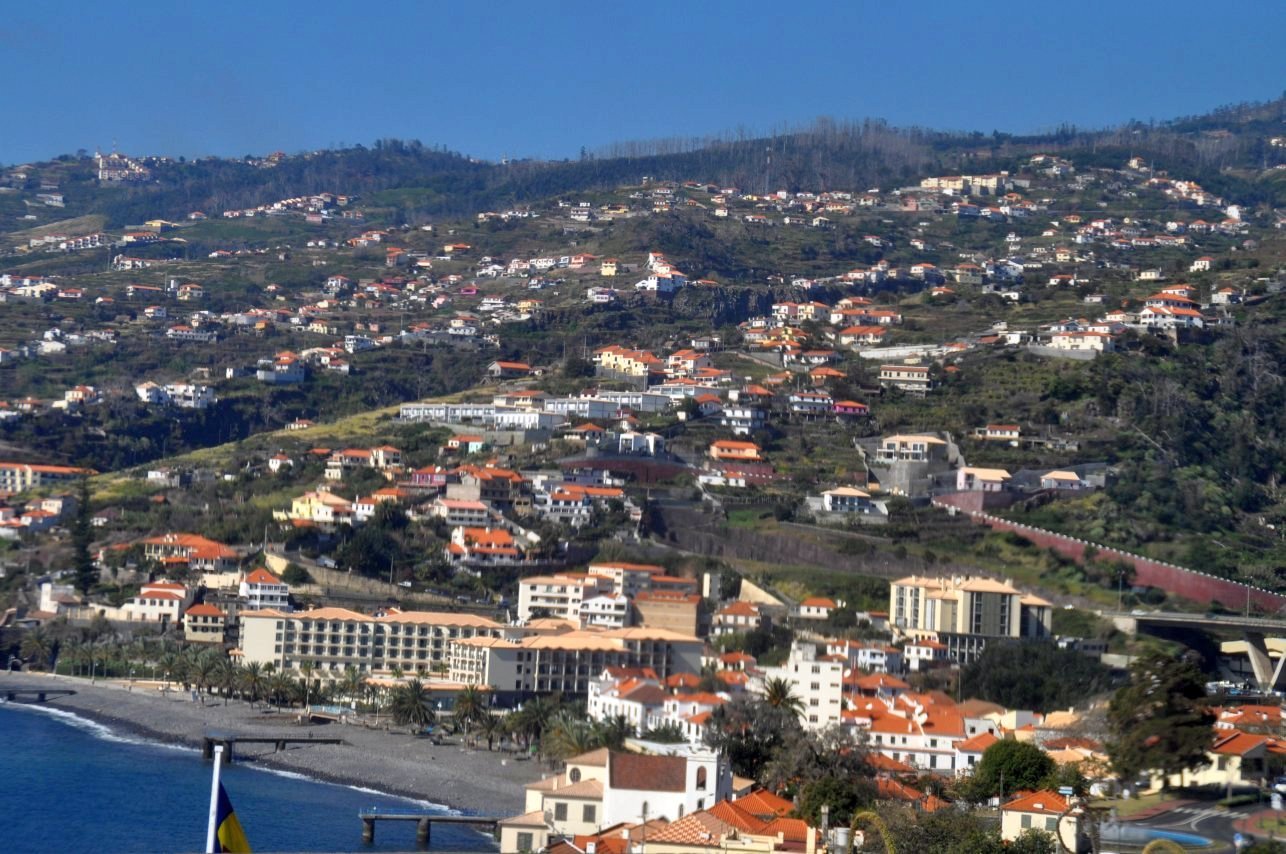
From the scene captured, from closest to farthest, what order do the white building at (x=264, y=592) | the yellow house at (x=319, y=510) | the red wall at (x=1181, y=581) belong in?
the red wall at (x=1181, y=581), the white building at (x=264, y=592), the yellow house at (x=319, y=510)

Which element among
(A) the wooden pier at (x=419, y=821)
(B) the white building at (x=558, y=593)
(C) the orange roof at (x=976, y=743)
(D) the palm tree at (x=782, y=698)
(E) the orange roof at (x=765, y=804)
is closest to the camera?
(E) the orange roof at (x=765, y=804)

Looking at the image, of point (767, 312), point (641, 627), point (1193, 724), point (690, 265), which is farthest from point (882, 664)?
point (690, 265)

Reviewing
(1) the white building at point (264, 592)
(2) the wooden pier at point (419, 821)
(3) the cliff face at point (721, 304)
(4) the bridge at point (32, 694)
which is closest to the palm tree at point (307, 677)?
(1) the white building at point (264, 592)

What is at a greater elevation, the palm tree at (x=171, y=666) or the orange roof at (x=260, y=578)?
the orange roof at (x=260, y=578)

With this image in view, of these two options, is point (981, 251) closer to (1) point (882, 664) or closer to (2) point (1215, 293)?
(2) point (1215, 293)

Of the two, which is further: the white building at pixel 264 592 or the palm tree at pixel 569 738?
the white building at pixel 264 592

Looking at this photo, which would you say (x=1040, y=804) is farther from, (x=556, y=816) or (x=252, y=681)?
(x=252, y=681)

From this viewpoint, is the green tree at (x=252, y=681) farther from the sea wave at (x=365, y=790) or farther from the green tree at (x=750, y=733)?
the green tree at (x=750, y=733)
